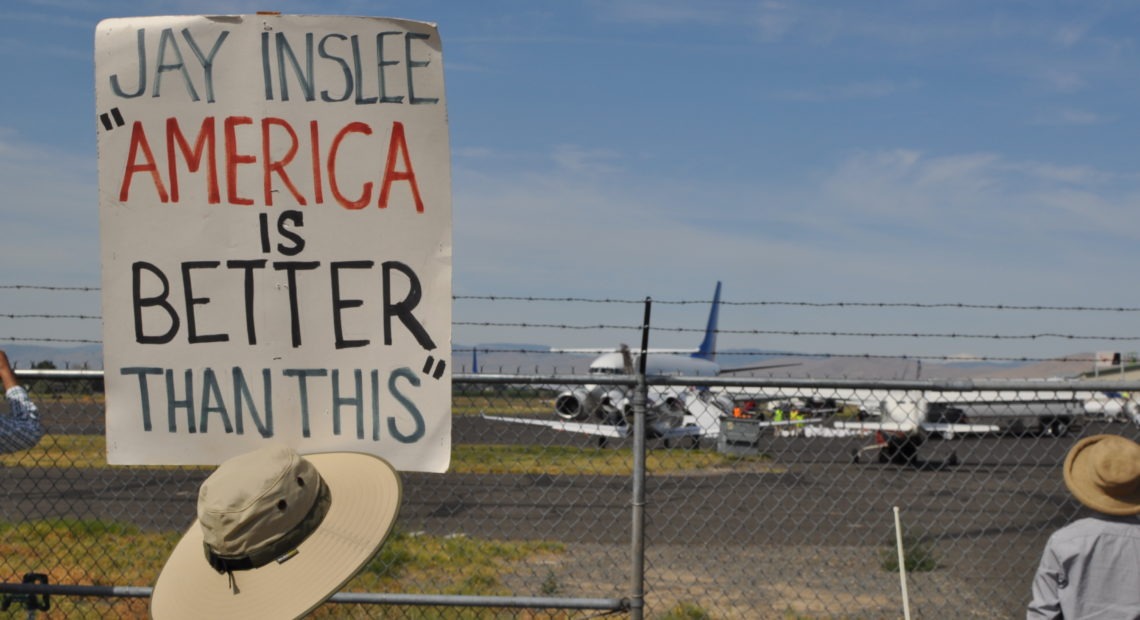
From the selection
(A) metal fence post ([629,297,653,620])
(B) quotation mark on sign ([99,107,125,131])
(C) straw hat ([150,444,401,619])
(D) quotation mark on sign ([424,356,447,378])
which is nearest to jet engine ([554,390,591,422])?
(A) metal fence post ([629,297,653,620])

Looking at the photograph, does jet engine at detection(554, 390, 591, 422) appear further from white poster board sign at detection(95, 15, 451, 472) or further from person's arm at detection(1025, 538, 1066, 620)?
person's arm at detection(1025, 538, 1066, 620)

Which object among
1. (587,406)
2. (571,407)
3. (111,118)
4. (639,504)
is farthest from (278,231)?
(571,407)

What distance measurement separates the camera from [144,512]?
1266 centimetres

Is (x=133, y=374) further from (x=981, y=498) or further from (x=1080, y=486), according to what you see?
(x=981, y=498)

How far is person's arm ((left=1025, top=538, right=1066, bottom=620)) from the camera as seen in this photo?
11.2ft

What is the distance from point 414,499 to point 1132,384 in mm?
11055

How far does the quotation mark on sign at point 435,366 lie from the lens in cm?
381

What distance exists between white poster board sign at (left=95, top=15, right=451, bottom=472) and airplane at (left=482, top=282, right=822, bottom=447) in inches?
45.1

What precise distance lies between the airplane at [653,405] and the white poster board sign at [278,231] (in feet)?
3.76

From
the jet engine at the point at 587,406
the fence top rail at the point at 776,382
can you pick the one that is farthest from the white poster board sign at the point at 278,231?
the jet engine at the point at 587,406

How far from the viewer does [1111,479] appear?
11.3 feet

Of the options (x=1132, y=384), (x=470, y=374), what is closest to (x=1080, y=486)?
(x=1132, y=384)

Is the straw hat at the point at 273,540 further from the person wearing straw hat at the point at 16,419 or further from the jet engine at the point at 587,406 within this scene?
the jet engine at the point at 587,406

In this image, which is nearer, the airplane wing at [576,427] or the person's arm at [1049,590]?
the person's arm at [1049,590]
